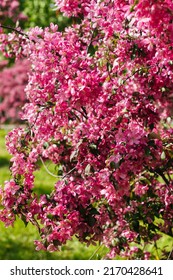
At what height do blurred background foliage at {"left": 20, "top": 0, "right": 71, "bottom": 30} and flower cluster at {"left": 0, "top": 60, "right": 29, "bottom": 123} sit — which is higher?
blurred background foliage at {"left": 20, "top": 0, "right": 71, "bottom": 30}

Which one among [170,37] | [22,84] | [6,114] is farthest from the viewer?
[6,114]

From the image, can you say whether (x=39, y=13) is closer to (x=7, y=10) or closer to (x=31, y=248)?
(x=7, y=10)

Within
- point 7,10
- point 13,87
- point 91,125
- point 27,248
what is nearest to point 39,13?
point 13,87

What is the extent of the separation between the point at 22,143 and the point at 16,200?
1.10ft

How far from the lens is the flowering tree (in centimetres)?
269

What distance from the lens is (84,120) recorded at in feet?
9.92

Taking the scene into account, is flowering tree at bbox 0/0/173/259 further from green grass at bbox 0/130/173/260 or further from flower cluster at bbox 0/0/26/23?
green grass at bbox 0/130/173/260

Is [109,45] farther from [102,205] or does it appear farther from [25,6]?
[25,6]

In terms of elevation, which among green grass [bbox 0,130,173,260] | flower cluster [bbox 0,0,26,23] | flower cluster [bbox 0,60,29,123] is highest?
flower cluster [bbox 0,60,29,123]

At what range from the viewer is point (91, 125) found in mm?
2764

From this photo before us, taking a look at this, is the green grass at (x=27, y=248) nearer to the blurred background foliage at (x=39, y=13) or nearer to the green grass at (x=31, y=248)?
the green grass at (x=31, y=248)

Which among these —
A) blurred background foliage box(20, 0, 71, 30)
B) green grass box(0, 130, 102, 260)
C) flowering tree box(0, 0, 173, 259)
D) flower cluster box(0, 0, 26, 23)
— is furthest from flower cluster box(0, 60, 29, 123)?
flowering tree box(0, 0, 173, 259)

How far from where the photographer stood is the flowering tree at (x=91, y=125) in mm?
2691
